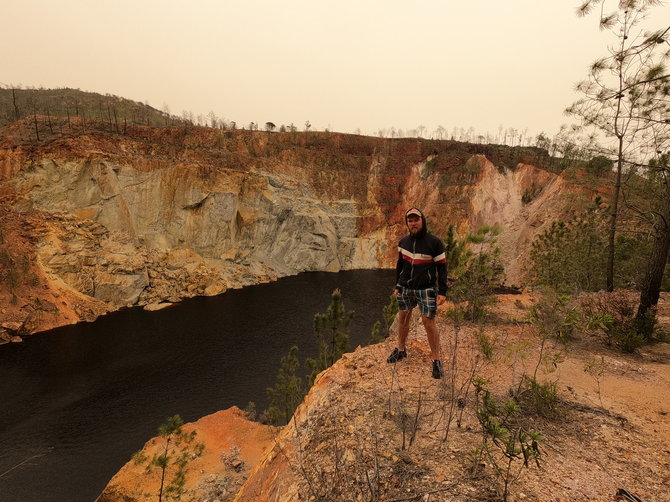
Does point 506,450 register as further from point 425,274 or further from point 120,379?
point 120,379

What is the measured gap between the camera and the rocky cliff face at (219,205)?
89.2ft

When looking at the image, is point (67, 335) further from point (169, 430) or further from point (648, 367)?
point (648, 367)

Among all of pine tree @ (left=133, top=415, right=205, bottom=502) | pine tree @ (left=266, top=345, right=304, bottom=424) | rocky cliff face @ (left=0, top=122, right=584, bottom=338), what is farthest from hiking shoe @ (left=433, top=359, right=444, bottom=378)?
rocky cliff face @ (left=0, top=122, right=584, bottom=338)

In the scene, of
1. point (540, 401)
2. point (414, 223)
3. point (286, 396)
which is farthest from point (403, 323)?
point (286, 396)

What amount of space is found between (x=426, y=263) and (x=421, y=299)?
1.52 ft

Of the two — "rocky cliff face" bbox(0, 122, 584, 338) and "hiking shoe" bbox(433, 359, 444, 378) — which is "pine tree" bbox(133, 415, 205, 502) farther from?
"rocky cliff face" bbox(0, 122, 584, 338)

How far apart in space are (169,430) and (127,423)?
8501 millimetres

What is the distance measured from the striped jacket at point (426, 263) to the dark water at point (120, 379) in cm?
948

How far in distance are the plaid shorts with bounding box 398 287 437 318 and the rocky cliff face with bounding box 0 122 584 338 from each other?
27.5 metres

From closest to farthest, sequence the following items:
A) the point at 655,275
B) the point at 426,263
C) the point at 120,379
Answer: the point at 426,263 < the point at 655,275 < the point at 120,379

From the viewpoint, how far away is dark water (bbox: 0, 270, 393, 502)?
38.8 ft

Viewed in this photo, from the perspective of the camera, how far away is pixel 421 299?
4176mm

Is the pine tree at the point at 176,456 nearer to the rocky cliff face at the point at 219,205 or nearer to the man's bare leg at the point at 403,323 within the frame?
the man's bare leg at the point at 403,323

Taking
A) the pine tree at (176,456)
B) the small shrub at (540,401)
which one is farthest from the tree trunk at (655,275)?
the pine tree at (176,456)
